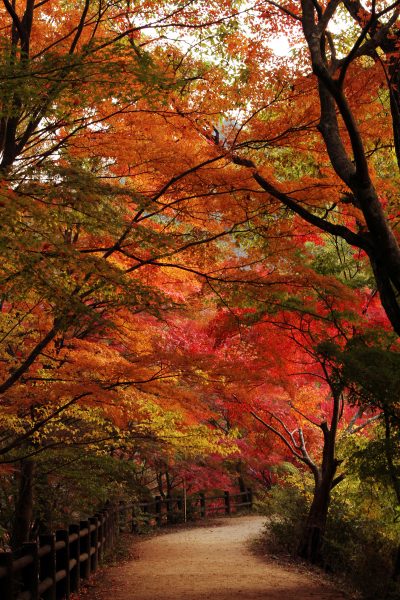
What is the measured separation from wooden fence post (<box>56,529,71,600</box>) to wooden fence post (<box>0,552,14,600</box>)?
2.67 m

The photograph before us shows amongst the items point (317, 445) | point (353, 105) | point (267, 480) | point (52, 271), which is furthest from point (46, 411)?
point (267, 480)

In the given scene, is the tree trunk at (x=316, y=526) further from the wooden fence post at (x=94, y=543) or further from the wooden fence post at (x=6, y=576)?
the wooden fence post at (x=6, y=576)

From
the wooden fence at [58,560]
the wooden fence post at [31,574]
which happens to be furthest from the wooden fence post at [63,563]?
the wooden fence post at [31,574]

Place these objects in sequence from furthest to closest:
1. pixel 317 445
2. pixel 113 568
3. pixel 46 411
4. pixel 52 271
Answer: pixel 317 445 → pixel 113 568 → pixel 46 411 → pixel 52 271

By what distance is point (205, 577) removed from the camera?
10.2 metres

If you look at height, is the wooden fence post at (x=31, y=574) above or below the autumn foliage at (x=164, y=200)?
below

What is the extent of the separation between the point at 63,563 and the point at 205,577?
10.2 ft

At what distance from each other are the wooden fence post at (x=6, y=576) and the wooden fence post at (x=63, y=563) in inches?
105

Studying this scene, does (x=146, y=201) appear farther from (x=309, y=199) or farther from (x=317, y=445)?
(x=317, y=445)

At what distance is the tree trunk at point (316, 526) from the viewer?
12195mm

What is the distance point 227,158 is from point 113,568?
823 centimetres

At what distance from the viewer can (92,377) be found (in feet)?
28.6

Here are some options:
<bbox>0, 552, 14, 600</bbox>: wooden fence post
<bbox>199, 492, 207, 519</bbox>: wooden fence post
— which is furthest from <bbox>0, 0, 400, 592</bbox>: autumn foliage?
<bbox>199, 492, 207, 519</bbox>: wooden fence post

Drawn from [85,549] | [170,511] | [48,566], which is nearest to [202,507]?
[170,511]
